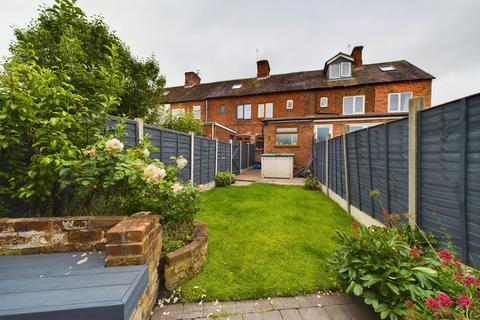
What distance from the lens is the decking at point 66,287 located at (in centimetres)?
101

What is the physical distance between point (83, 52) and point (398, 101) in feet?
61.0

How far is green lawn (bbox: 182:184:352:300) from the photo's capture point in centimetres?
221

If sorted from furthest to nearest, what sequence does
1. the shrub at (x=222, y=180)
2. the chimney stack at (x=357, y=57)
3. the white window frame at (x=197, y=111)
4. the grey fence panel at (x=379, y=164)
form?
1. the white window frame at (x=197, y=111)
2. the chimney stack at (x=357, y=57)
3. the shrub at (x=222, y=180)
4. the grey fence panel at (x=379, y=164)

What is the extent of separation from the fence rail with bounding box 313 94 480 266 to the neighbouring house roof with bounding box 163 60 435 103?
14595 millimetres

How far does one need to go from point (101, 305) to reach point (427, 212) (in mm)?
3308

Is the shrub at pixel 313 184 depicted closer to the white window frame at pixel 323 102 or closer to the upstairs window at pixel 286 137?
the upstairs window at pixel 286 137

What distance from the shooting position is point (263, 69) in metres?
19.9

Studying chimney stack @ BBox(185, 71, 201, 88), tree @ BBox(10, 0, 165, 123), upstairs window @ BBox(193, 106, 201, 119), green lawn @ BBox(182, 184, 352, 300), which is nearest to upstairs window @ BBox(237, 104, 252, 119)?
upstairs window @ BBox(193, 106, 201, 119)

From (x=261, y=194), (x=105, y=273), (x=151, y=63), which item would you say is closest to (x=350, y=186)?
(x=261, y=194)

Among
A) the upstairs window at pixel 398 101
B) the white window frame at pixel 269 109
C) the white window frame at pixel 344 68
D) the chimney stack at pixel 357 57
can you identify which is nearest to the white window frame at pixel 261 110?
the white window frame at pixel 269 109

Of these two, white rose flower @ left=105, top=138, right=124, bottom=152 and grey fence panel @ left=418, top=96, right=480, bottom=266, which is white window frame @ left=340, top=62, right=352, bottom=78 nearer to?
grey fence panel @ left=418, top=96, right=480, bottom=266

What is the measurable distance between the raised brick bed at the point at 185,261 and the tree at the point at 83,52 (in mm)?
1866

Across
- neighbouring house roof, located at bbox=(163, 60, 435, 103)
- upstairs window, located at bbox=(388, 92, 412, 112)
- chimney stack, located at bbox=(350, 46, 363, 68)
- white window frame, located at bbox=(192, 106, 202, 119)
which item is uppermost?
chimney stack, located at bbox=(350, 46, 363, 68)

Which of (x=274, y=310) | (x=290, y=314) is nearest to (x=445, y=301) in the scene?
(x=290, y=314)
